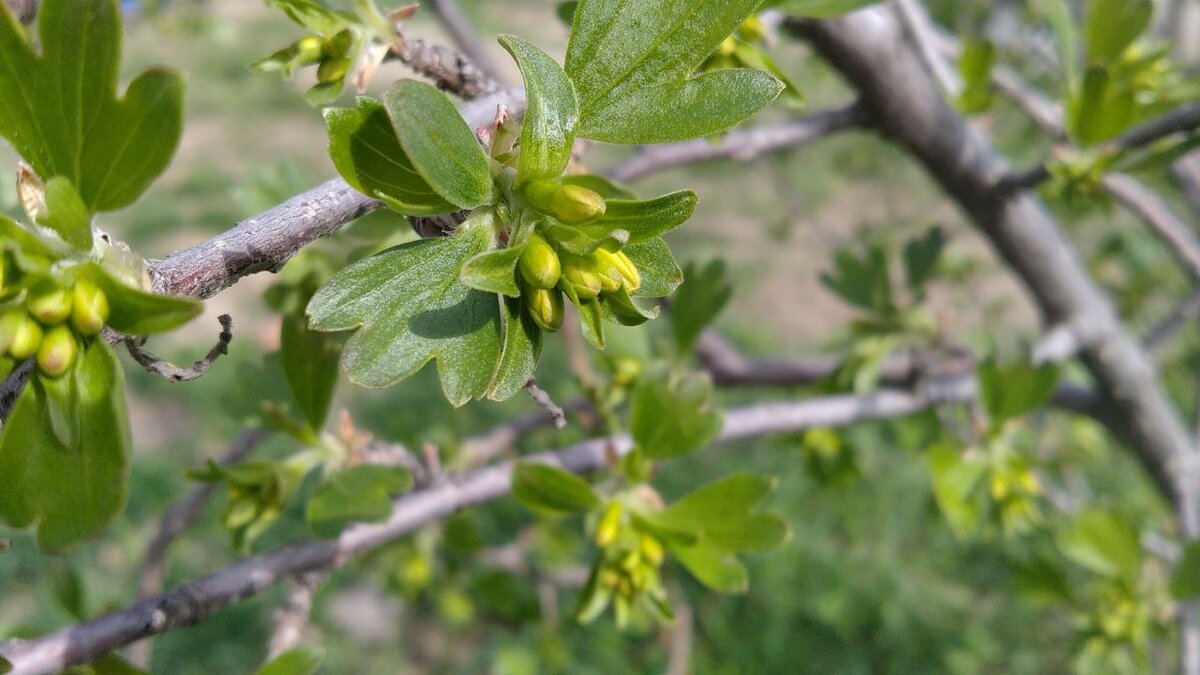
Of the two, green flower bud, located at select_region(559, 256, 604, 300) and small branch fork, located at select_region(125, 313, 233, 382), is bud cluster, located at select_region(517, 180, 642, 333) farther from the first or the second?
small branch fork, located at select_region(125, 313, 233, 382)

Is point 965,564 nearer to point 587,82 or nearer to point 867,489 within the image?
point 867,489

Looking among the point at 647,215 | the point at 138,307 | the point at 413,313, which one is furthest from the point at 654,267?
the point at 138,307

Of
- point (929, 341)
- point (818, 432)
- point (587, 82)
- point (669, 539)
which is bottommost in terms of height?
point (818, 432)

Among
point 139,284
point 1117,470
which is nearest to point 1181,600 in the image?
point 139,284

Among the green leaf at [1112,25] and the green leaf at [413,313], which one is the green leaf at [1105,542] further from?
the green leaf at [413,313]

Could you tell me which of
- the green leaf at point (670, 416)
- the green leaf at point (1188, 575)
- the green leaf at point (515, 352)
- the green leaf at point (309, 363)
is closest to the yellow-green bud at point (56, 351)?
the green leaf at point (515, 352)

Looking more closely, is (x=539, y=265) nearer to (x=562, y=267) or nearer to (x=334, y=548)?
(x=562, y=267)
